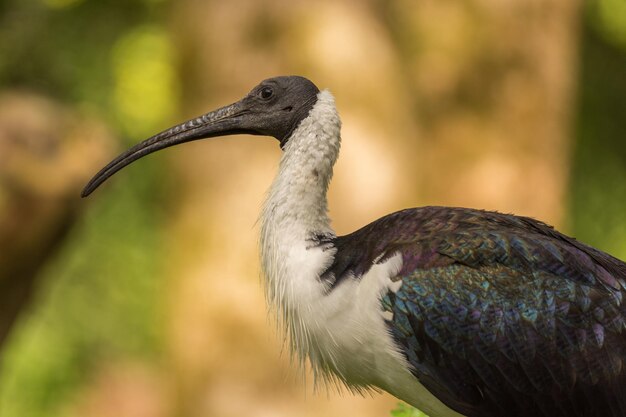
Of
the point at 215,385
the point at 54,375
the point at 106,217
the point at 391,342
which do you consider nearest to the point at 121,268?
the point at 106,217

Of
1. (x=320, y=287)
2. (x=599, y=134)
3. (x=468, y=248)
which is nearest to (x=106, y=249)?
(x=599, y=134)

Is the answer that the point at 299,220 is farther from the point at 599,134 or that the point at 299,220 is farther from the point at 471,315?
the point at 599,134

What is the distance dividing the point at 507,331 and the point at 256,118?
5.96 ft

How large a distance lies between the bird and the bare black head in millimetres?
905

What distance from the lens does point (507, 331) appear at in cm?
520

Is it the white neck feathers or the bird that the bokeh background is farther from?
the bird

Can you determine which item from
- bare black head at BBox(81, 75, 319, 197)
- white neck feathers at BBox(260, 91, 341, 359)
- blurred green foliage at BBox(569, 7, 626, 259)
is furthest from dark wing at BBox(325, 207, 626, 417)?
blurred green foliage at BBox(569, 7, 626, 259)

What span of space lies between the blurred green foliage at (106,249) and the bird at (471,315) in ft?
37.3

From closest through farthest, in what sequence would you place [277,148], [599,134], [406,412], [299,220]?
[299,220], [406,412], [277,148], [599,134]

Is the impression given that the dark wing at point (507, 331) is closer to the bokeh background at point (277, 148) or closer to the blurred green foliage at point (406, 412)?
the blurred green foliage at point (406, 412)

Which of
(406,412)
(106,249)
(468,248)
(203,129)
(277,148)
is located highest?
(106,249)

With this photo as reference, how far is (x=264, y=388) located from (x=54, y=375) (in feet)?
25.4

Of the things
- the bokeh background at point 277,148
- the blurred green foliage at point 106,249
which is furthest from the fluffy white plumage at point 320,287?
the blurred green foliage at point 106,249

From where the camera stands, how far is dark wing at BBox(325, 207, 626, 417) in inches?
204
